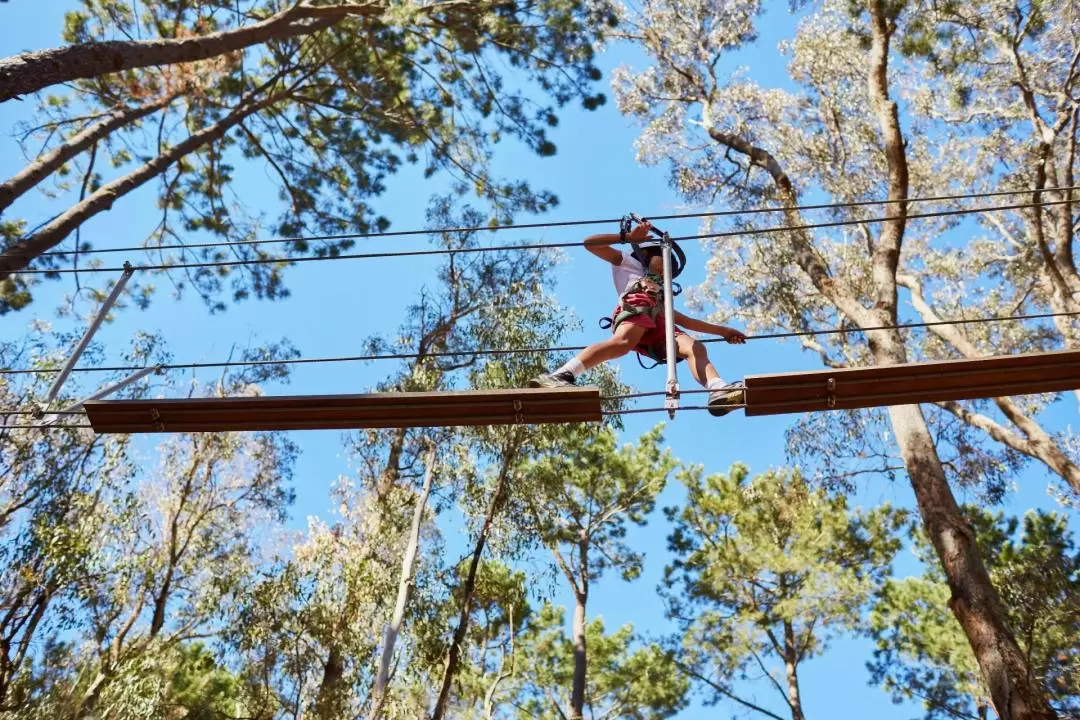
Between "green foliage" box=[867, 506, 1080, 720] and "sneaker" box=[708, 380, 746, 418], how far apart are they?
7.42m

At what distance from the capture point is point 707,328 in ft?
16.6

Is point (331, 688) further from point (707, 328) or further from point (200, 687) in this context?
point (707, 328)

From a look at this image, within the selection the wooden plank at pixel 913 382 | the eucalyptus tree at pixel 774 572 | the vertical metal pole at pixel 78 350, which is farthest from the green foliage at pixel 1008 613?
the vertical metal pole at pixel 78 350

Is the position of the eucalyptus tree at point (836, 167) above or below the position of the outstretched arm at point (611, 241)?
above

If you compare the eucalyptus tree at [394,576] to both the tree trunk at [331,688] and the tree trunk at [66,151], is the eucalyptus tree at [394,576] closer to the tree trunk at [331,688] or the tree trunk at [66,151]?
the tree trunk at [331,688]

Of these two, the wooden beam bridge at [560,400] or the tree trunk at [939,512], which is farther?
the tree trunk at [939,512]

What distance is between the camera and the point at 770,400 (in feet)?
13.4

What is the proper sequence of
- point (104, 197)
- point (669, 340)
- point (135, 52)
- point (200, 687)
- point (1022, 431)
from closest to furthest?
point (669, 340) < point (135, 52) < point (104, 197) < point (1022, 431) < point (200, 687)

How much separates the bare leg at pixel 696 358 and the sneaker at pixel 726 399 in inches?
10.6

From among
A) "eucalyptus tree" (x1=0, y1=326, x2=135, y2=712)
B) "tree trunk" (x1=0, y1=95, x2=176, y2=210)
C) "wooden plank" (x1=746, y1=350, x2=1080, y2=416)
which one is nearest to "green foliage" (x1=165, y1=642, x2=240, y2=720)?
"eucalyptus tree" (x1=0, y1=326, x2=135, y2=712)

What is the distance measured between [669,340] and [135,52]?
5621mm

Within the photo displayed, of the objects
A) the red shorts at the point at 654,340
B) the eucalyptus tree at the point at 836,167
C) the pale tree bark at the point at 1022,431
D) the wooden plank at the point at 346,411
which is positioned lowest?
the wooden plank at the point at 346,411

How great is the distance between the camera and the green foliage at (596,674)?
16.2 meters

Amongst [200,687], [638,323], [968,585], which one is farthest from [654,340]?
[200,687]
